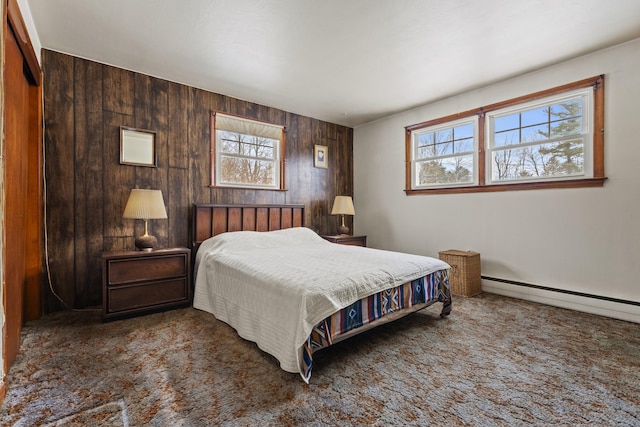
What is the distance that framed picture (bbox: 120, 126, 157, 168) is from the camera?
329 cm

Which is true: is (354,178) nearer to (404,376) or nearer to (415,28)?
(415,28)

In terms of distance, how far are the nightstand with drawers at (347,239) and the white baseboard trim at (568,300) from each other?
5.92ft

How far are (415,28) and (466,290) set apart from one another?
2823 millimetres

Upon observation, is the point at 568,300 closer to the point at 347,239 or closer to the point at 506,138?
the point at 506,138

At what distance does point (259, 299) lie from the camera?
2182mm

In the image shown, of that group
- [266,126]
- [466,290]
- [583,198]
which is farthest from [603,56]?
[266,126]

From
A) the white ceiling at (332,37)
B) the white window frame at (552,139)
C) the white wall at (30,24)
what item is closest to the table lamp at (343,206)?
the white ceiling at (332,37)

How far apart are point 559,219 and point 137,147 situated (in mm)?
4674

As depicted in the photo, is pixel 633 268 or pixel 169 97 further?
pixel 169 97

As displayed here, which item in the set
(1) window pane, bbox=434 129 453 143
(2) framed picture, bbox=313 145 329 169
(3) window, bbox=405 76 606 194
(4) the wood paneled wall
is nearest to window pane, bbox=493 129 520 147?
(3) window, bbox=405 76 606 194

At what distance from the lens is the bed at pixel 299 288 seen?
6.07 feet

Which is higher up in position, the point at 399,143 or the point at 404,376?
the point at 399,143

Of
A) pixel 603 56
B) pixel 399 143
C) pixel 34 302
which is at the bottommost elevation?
pixel 34 302

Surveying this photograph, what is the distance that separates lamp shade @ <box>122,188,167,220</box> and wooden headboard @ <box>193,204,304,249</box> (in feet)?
1.87
